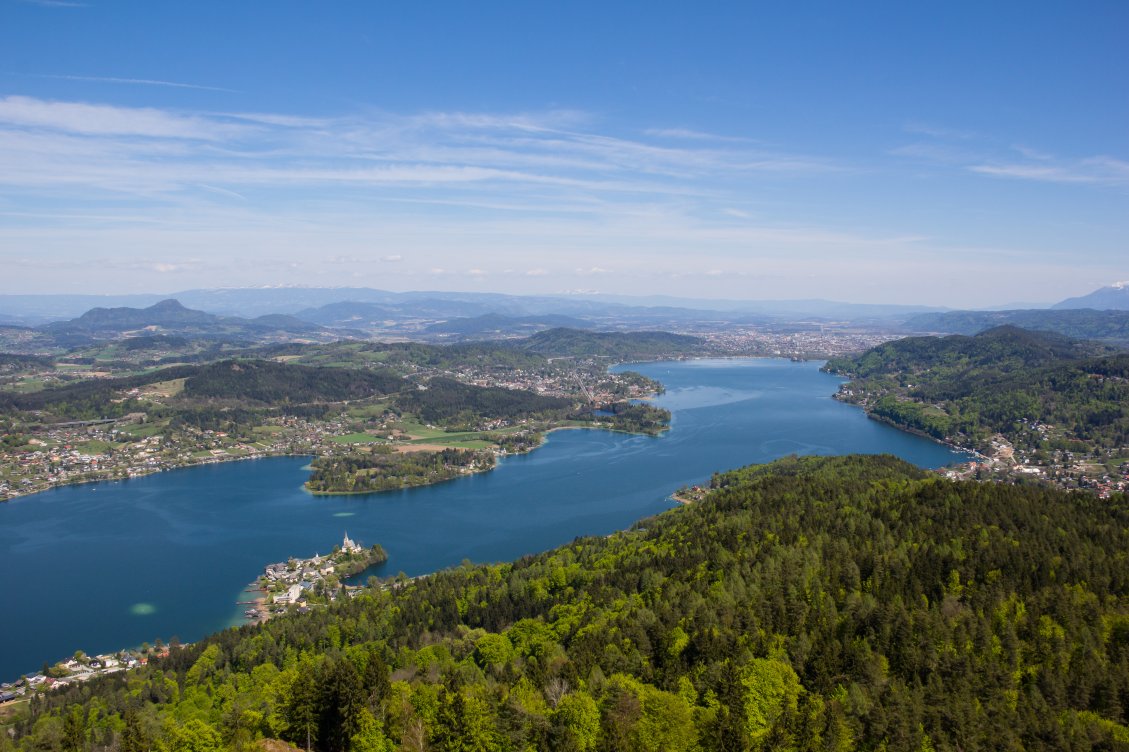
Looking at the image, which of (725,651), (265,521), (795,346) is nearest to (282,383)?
(265,521)

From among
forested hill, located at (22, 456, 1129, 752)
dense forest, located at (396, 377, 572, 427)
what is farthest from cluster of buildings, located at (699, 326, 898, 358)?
forested hill, located at (22, 456, 1129, 752)

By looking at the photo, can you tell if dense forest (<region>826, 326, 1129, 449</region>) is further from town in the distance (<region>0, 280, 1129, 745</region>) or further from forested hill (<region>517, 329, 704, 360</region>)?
forested hill (<region>517, 329, 704, 360</region>)

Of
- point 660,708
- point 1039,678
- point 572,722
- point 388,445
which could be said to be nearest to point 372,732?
point 572,722

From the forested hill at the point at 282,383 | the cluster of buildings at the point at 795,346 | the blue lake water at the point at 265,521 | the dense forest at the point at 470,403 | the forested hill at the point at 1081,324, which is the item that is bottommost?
the blue lake water at the point at 265,521

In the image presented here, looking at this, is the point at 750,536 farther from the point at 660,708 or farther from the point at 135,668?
the point at 135,668

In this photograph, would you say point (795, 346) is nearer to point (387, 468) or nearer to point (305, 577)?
point (387, 468)

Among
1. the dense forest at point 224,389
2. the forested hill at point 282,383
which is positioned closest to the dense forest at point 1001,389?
the forested hill at point 282,383

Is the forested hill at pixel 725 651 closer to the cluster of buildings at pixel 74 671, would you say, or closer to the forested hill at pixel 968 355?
the cluster of buildings at pixel 74 671

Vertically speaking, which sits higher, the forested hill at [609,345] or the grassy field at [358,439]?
the forested hill at [609,345]
